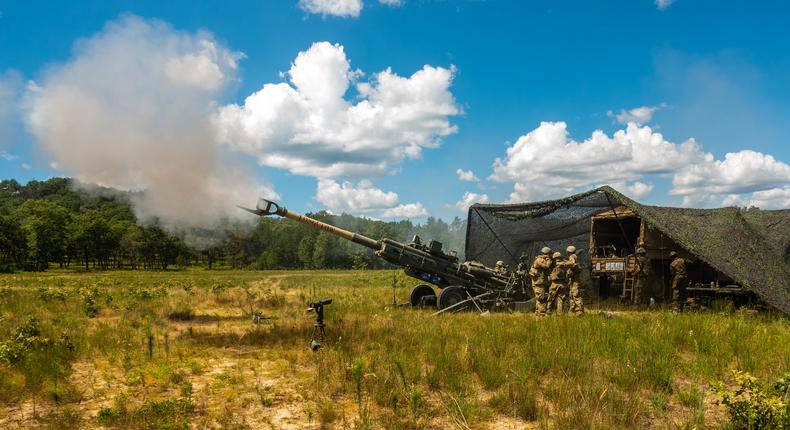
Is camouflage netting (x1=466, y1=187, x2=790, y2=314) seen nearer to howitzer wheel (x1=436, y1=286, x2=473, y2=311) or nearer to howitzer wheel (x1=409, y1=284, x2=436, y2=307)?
howitzer wheel (x1=409, y1=284, x2=436, y2=307)

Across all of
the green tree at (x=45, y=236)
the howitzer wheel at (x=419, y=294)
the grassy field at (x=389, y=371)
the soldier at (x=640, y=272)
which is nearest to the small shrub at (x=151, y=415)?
the grassy field at (x=389, y=371)

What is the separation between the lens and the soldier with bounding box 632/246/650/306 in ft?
48.5

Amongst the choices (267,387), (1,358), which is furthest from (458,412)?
(1,358)

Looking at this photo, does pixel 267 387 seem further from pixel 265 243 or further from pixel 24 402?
pixel 265 243

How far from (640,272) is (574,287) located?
3210 mm

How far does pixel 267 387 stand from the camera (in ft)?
22.8

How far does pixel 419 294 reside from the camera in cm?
1503

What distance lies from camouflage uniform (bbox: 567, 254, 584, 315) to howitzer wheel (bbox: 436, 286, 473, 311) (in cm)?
284

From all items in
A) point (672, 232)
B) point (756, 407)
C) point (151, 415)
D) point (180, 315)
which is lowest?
point (151, 415)

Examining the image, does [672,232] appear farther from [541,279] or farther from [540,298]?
[540,298]

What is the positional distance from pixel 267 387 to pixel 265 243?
240ft

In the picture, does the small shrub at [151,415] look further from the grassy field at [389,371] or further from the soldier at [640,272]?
the soldier at [640,272]

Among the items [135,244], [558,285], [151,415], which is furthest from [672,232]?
[135,244]

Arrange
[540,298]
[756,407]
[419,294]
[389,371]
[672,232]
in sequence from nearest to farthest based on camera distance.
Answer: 1. [756,407]
2. [389,371]
3. [672,232]
4. [540,298]
5. [419,294]
